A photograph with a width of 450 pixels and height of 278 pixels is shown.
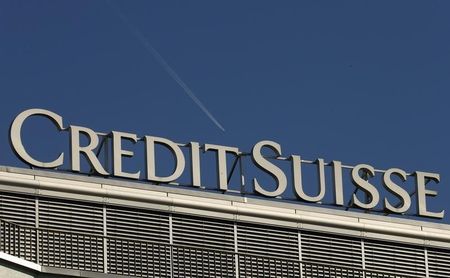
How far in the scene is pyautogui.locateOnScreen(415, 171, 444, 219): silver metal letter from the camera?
86250 millimetres

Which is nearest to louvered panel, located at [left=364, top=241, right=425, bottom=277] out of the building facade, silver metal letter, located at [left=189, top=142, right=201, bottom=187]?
the building facade

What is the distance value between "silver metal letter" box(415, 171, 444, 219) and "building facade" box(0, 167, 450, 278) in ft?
1.70

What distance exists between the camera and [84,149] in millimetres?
81312

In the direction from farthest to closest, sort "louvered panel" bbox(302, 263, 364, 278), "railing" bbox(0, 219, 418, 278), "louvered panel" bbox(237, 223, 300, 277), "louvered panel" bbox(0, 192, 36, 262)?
"louvered panel" bbox(237, 223, 300, 277) < "louvered panel" bbox(302, 263, 364, 278) < "railing" bbox(0, 219, 418, 278) < "louvered panel" bbox(0, 192, 36, 262)

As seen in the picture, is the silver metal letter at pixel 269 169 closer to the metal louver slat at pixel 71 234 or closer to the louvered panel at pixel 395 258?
the louvered panel at pixel 395 258

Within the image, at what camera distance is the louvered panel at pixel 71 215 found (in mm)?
78938

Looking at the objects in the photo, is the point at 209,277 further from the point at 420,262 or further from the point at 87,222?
the point at 420,262

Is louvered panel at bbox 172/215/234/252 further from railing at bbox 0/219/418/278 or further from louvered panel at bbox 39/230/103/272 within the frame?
louvered panel at bbox 39/230/103/272

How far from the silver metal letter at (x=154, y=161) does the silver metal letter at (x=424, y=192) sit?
8.68 meters

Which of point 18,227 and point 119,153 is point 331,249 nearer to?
point 119,153

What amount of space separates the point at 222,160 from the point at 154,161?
8.03ft

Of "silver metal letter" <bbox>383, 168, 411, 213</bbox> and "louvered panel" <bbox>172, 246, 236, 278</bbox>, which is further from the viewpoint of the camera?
"silver metal letter" <bbox>383, 168, 411, 213</bbox>

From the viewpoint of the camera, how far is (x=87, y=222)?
261 ft

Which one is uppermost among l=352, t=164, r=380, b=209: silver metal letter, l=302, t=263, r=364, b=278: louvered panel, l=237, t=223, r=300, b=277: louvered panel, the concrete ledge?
l=352, t=164, r=380, b=209: silver metal letter
